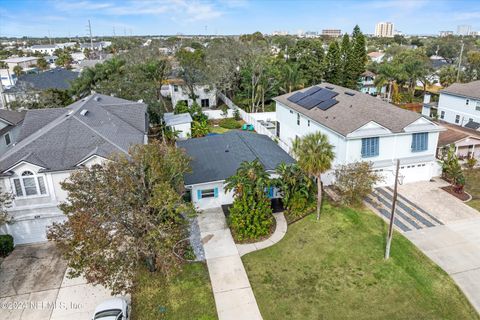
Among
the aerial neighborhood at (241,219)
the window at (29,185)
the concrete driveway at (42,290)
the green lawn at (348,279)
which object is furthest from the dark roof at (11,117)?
the green lawn at (348,279)

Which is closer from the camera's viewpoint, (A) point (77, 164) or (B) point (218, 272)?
(B) point (218, 272)

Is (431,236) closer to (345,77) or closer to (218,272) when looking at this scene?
(218,272)

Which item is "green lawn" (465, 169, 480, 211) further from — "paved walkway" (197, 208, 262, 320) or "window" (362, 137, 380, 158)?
"paved walkway" (197, 208, 262, 320)

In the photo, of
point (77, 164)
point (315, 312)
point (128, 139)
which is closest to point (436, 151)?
point (315, 312)

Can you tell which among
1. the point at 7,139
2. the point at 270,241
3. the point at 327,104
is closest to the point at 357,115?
the point at 327,104

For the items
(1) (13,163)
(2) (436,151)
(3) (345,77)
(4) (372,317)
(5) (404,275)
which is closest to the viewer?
(4) (372,317)

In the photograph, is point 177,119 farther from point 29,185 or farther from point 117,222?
point 117,222
